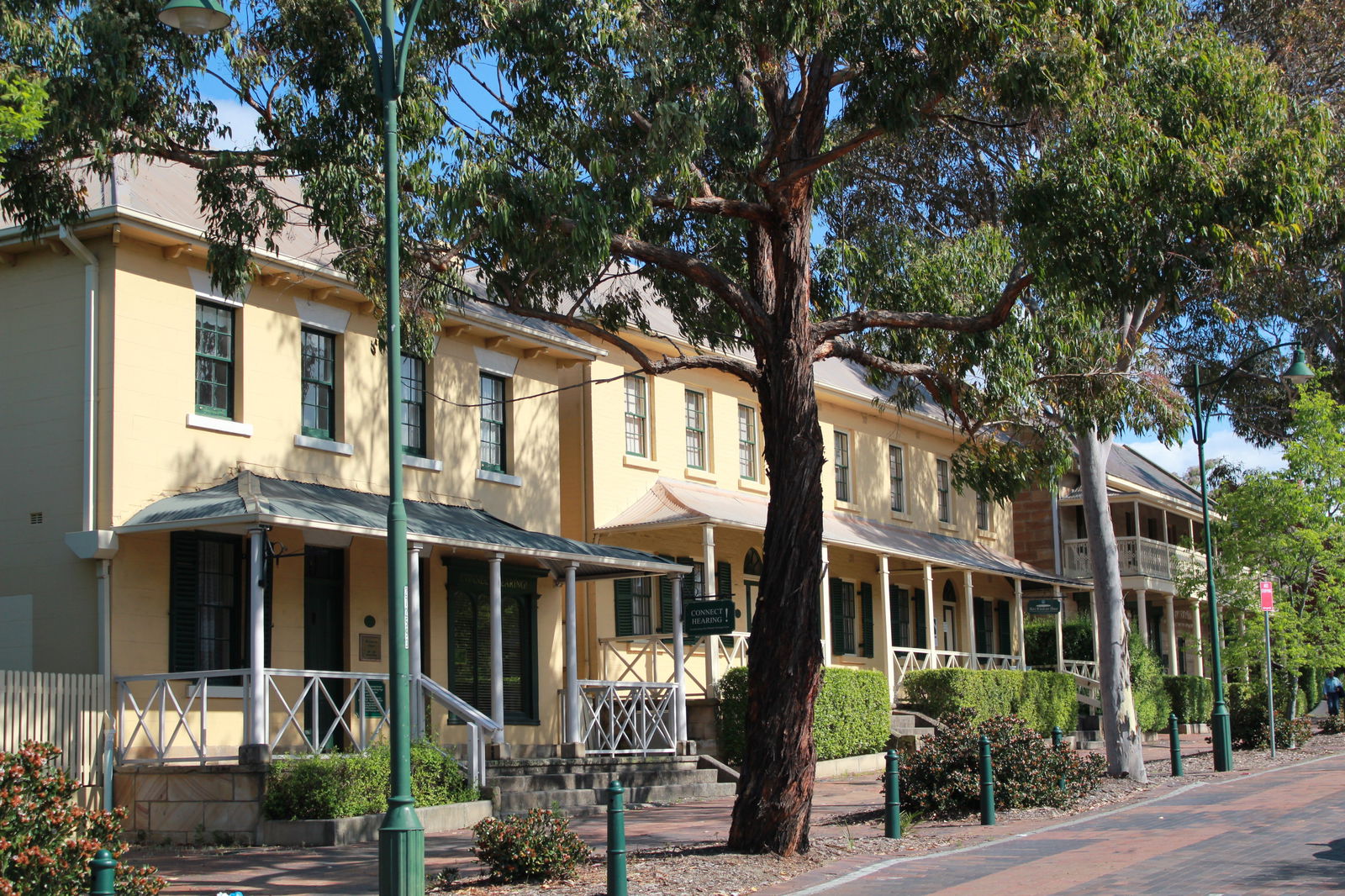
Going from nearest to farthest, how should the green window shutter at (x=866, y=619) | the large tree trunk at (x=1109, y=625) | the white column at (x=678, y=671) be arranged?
the large tree trunk at (x=1109, y=625), the white column at (x=678, y=671), the green window shutter at (x=866, y=619)

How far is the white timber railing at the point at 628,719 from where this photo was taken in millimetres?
20031

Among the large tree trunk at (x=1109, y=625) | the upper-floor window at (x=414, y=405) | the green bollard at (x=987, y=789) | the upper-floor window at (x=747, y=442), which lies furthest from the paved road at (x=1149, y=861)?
the upper-floor window at (x=747, y=442)

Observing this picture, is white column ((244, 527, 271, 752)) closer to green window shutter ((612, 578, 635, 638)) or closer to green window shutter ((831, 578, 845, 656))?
green window shutter ((612, 578, 635, 638))

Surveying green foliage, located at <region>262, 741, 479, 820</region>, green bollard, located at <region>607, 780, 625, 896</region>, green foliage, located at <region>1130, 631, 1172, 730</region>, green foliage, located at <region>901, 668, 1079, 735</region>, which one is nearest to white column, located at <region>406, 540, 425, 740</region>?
green foliage, located at <region>262, 741, 479, 820</region>

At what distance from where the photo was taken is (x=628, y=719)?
20.2 m

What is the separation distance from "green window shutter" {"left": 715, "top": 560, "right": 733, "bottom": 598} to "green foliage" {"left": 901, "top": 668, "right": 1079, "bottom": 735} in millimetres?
3963

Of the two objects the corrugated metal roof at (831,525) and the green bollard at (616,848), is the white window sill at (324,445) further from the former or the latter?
the green bollard at (616,848)

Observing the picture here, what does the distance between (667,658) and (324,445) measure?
8.15 metres

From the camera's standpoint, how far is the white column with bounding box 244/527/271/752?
49.4ft

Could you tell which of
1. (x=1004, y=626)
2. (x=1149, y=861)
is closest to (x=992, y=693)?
(x=1004, y=626)

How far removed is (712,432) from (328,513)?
11255 millimetres

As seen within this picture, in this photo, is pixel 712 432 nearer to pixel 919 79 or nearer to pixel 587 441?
pixel 587 441

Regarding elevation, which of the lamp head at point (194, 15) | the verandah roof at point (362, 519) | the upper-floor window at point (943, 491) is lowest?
the verandah roof at point (362, 519)

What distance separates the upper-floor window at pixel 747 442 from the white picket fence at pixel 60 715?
46.9 feet
